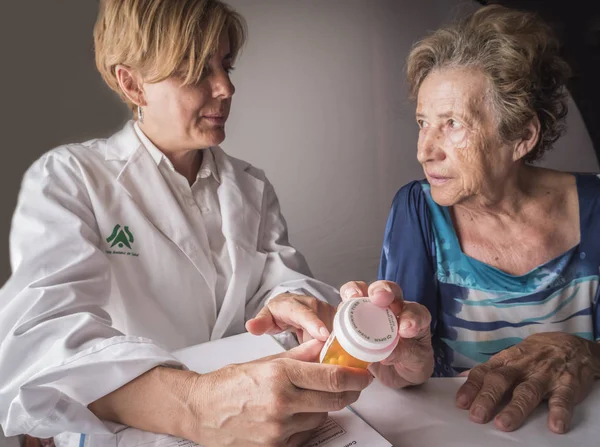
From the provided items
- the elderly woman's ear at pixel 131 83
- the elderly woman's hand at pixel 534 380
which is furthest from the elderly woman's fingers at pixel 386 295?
the elderly woman's ear at pixel 131 83

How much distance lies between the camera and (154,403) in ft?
2.72

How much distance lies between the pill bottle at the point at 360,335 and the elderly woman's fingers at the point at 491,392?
0.82 ft

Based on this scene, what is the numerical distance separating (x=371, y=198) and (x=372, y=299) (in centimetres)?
108

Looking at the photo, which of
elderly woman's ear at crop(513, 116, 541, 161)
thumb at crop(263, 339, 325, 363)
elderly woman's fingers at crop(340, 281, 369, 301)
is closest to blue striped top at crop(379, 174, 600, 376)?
elderly woman's ear at crop(513, 116, 541, 161)

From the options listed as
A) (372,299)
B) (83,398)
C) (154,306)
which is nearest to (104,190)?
(154,306)

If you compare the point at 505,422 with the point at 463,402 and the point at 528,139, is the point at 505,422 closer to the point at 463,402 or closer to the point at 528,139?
the point at 463,402

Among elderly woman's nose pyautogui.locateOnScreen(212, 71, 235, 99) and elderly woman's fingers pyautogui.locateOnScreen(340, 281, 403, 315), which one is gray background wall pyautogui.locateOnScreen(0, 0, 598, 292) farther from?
elderly woman's fingers pyautogui.locateOnScreen(340, 281, 403, 315)

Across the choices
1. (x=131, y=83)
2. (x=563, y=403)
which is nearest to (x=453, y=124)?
(x=563, y=403)

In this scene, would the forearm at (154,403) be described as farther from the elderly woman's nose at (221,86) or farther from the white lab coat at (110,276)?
the elderly woman's nose at (221,86)

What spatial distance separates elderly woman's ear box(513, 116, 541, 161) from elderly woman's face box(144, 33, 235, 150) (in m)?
0.80

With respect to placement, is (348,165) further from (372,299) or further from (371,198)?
(372,299)

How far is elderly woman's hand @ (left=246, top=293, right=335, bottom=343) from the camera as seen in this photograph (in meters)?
0.94

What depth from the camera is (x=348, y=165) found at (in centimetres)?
180

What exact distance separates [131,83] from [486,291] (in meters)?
1.11
